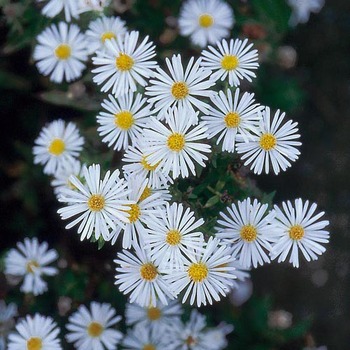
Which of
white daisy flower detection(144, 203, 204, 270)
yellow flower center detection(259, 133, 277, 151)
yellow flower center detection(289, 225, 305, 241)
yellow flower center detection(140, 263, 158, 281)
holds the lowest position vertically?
yellow flower center detection(140, 263, 158, 281)

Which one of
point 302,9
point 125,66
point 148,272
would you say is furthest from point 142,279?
point 302,9

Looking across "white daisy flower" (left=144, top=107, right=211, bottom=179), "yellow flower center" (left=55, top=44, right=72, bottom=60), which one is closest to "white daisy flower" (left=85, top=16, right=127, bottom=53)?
"yellow flower center" (left=55, top=44, right=72, bottom=60)

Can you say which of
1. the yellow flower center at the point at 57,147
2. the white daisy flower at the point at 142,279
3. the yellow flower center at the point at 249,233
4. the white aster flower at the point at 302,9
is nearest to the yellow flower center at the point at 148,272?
the white daisy flower at the point at 142,279

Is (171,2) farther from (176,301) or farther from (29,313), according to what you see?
(29,313)

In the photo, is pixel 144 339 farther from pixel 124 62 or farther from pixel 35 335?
pixel 124 62

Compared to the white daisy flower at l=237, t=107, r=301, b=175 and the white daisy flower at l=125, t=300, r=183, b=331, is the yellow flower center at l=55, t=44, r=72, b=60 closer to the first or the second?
the white daisy flower at l=237, t=107, r=301, b=175
